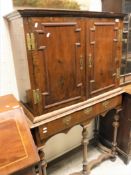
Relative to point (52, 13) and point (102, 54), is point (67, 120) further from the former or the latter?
point (52, 13)

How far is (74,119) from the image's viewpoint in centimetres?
149

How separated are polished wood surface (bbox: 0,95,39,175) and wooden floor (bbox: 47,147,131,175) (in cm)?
124

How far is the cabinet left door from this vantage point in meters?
1.13

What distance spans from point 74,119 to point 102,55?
62cm

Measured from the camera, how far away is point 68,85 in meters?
1.38

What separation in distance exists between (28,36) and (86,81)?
0.64 meters

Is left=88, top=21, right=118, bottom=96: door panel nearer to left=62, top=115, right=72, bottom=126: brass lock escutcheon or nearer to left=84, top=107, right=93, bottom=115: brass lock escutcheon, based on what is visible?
left=84, top=107, right=93, bottom=115: brass lock escutcheon

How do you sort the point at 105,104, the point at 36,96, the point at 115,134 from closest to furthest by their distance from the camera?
1. the point at 36,96
2. the point at 105,104
3. the point at 115,134

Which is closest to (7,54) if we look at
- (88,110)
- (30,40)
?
(30,40)

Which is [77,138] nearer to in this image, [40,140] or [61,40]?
[40,140]

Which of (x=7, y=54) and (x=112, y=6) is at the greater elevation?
(x=112, y=6)

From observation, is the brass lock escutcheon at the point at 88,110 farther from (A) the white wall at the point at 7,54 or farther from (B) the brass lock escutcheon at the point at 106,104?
(A) the white wall at the point at 7,54

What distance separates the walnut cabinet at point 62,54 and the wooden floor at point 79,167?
41.0 inches

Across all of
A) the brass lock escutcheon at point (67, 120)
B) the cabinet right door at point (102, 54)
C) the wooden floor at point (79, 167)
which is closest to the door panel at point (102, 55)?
the cabinet right door at point (102, 54)
